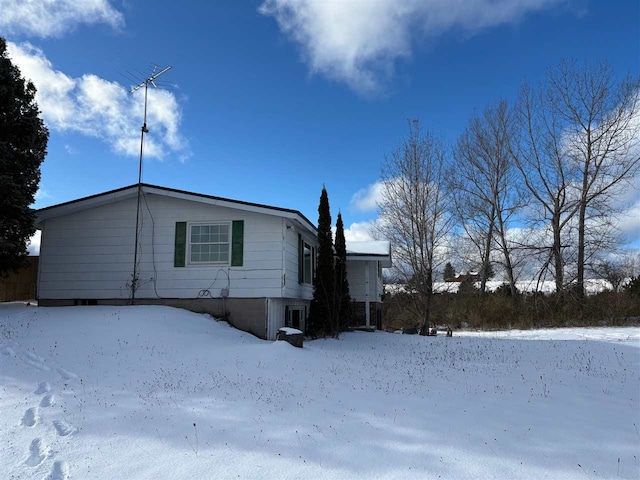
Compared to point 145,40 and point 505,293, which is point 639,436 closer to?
point 145,40

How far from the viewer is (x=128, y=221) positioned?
480 inches

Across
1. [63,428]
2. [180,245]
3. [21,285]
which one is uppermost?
[180,245]

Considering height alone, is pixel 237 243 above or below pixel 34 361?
above

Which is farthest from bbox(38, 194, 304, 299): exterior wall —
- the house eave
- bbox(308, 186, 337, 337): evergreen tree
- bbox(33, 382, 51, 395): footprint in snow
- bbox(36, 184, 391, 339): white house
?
bbox(33, 382, 51, 395): footprint in snow

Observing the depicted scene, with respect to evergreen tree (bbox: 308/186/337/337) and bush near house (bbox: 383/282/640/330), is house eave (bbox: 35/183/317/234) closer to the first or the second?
evergreen tree (bbox: 308/186/337/337)

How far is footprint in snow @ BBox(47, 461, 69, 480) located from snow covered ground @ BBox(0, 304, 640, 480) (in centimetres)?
2

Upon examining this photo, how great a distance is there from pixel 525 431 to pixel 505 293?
2402cm

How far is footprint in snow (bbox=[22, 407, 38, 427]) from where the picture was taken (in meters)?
4.41

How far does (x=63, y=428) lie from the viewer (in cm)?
437

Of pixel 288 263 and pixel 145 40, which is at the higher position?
pixel 145 40

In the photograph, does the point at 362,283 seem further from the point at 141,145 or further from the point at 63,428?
the point at 63,428

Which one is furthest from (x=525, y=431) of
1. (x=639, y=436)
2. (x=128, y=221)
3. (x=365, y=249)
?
(x=365, y=249)

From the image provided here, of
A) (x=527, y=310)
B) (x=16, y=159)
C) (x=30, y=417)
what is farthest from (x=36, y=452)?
(x=527, y=310)

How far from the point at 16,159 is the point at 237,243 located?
5766mm
